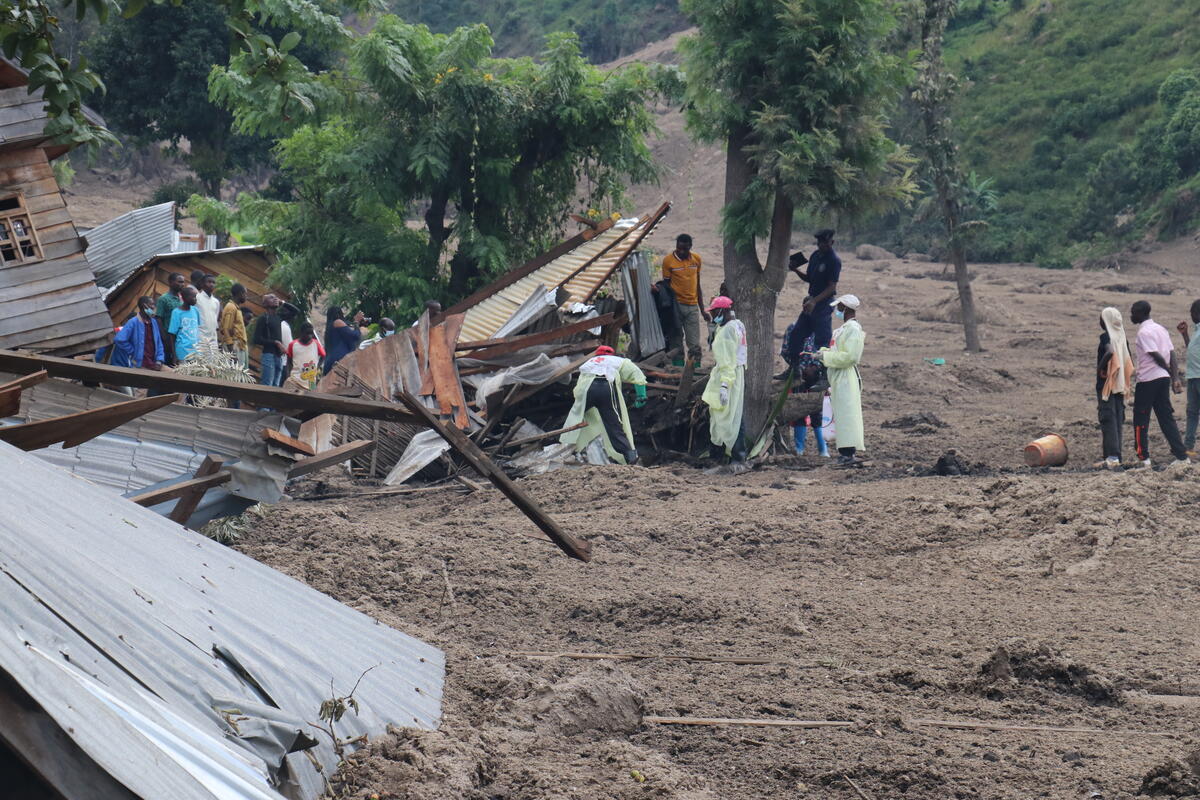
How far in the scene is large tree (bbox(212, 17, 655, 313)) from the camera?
1524 centimetres

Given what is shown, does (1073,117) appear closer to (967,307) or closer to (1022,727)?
(967,307)

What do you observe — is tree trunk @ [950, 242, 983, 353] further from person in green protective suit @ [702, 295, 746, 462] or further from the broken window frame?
the broken window frame

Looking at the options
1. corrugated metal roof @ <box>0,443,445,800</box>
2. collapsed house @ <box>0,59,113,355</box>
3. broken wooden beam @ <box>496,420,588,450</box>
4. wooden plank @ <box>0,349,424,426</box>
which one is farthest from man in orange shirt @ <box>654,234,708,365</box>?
corrugated metal roof @ <box>0,443,445,800</box>

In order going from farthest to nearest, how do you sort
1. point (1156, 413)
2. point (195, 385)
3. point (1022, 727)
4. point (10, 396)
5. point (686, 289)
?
point (686, 289) → point (1156, 413) → point (195, 385) → point (1022, 727) → point (10, 396)

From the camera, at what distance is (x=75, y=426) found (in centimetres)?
489

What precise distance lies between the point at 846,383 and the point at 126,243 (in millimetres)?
13220

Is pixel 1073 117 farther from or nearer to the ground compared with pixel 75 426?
farther from the ground

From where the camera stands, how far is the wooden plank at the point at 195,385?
5238mm

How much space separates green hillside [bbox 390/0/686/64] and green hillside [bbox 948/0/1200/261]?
53.2ft

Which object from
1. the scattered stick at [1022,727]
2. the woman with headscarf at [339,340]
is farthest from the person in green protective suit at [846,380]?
the scattered stick at [1022,727]

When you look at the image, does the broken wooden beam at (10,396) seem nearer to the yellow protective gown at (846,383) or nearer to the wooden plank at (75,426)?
the wooden plank at (75,426)

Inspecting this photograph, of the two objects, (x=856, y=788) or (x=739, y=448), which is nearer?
(x=856, y=788)

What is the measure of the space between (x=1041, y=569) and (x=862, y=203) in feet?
16.7

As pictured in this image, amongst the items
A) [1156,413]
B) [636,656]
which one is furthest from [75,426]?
[1156,413]
